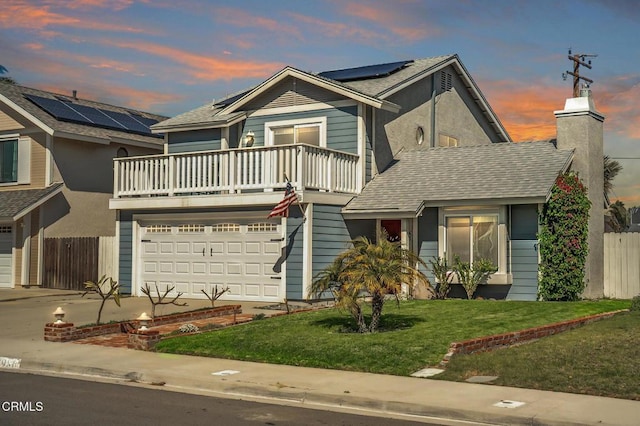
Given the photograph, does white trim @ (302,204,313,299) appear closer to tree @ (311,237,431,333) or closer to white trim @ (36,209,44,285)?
tree @ (311,237,431,333)

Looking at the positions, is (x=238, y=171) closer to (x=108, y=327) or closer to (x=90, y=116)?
(x=108, y=327)

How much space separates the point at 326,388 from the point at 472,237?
40.1 feet

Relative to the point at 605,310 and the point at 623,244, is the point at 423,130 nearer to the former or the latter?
the point at 623,244

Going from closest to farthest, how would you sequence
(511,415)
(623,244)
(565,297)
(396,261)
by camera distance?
(511,415)
(396,261)
(565,297)
(623,244)

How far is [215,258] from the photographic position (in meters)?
23.9

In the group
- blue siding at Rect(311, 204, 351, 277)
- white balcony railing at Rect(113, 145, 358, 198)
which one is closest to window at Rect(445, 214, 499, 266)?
blue siding at Rect(311, 204, 351, 277)

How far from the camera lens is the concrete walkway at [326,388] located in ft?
30.3

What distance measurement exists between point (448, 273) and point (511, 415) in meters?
13.0

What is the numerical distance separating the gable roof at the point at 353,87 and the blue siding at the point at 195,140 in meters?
0.43

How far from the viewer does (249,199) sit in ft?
74.6

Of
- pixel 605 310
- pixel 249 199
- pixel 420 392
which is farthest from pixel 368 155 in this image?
pixel 420 392

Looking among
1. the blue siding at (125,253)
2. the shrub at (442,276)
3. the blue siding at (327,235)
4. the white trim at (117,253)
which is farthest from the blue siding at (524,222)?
the white trim at (117,253)

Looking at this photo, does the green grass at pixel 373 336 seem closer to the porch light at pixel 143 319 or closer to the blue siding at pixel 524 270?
the porch light at pixel 143 319

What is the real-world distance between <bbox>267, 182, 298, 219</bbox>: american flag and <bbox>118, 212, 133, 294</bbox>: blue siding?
6.39 metres
